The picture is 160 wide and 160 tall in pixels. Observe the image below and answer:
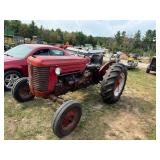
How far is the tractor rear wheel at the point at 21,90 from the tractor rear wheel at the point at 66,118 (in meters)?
1.82

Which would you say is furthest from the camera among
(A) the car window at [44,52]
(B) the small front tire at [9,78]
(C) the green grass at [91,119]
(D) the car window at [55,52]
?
(D) the car window at [55,52]

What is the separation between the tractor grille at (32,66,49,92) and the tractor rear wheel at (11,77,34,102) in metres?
0.91

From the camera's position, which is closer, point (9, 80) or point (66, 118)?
point (66, 118)

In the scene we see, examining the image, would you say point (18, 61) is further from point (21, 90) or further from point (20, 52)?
point (21, 90)

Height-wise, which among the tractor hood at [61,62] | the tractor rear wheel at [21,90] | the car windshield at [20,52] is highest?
the car windshield at [20,52]

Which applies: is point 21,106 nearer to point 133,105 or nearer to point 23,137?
point 23,137

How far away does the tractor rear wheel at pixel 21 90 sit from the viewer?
5.61m

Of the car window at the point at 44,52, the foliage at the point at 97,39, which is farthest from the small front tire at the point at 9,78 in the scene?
the foliage at the point at 97,39

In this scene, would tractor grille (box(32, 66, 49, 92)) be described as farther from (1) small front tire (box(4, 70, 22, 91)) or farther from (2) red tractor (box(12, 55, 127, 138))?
(1) small front tire (box(4, 70, 22, 91))

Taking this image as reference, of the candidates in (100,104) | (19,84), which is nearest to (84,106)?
(100,104)

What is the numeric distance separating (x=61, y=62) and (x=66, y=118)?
140 cm

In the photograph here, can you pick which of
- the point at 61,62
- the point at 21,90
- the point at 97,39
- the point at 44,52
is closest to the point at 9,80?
the point at 21,90

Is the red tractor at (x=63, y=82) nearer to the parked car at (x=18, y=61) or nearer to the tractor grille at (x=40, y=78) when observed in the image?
the tractor grille at (x=40, y=78)

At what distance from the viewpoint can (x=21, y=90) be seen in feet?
18.8
